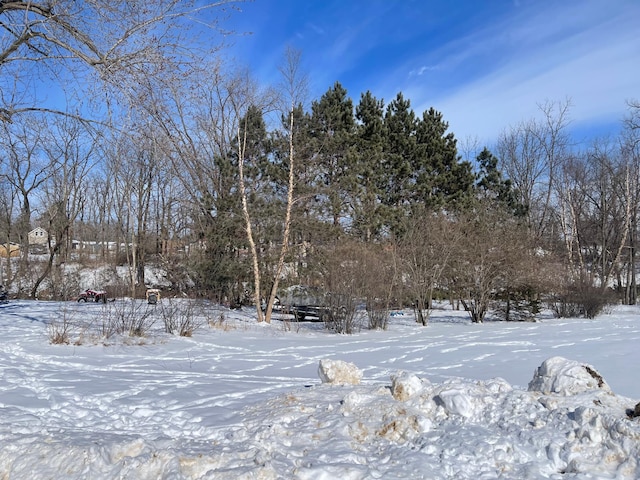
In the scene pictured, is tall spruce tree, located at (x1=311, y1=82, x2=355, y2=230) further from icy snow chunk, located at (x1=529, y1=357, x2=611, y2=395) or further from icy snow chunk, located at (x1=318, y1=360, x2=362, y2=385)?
icy snow chunk, located at (x1=529, y1=357, x2=611, y2=395)

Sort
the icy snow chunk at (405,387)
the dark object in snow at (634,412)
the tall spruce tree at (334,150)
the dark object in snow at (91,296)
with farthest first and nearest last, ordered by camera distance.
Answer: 1. the dark object in snow at (91,296)
2. the tall spruce tree at (334,150)
3. the icy snow chunk at (405,387)
4. the dark object in snow at (634,412)

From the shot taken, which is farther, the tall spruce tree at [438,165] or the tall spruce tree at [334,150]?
the tall spruce tree at [438,165]

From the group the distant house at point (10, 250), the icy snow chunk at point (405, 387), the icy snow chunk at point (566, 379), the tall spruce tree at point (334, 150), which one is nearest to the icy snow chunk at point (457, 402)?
the icy snow chunk at point (405, 387)

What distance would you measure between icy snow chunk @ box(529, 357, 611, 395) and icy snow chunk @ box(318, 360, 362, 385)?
6.18 ft

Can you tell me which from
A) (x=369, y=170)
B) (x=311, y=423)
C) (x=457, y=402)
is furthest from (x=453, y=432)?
(x=369, y=170)

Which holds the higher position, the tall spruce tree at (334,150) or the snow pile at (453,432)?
the tall spruce tree at (334,150)

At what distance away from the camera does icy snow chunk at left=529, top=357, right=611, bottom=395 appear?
4.41 meters

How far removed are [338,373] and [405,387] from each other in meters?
1.27

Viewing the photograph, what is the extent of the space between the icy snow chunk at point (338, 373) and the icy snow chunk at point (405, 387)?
1.04 m

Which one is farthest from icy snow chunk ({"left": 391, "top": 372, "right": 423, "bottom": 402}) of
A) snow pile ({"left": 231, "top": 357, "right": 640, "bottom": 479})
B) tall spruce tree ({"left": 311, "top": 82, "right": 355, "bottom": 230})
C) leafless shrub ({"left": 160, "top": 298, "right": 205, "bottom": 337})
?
tall spruce tree ({"left": 311, "top": 82, "right": 355, "bottom": 230})

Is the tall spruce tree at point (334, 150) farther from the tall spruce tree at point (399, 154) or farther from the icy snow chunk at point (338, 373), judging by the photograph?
the icy snow chunk at point (338, 373)

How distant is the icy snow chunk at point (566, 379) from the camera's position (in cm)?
441

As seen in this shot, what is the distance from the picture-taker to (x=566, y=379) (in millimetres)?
4512

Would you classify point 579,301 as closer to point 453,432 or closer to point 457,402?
point 457,402
